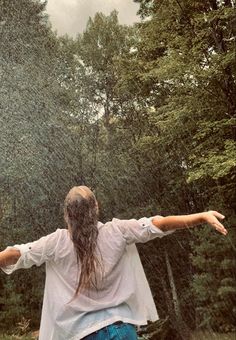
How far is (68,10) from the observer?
37719 millimetres

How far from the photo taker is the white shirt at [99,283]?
6.57 ft

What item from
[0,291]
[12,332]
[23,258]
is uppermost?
[23,258]

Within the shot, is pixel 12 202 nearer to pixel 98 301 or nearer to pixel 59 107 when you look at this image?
pixel 59 107

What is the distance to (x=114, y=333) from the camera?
1.96 meters

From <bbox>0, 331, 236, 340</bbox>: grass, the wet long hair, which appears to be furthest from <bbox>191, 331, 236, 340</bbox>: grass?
the wet long hair

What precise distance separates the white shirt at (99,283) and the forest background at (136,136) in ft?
32.9

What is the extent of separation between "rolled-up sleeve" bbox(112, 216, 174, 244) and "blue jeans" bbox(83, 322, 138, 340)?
1.09ft

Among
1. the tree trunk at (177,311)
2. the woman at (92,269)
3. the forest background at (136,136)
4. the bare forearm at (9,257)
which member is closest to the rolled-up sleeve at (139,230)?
the woman at (92,269)

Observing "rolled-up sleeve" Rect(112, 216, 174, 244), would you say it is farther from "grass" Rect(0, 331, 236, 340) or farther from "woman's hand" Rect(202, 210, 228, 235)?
"grass" Rect(0, 331, 236, 340)

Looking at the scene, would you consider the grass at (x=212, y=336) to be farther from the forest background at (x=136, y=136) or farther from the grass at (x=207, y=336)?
the forest background at (x=136, y=136)

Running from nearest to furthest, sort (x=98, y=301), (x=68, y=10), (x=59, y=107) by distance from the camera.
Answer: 1. (x=98, y=301)
2. (x=59, y=107)
3. (x=68, y=10)

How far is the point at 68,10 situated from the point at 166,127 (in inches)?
1049

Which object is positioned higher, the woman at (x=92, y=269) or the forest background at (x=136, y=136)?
the forest background at (x=136, y=136)

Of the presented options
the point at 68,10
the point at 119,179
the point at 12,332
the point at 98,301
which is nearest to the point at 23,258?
the point at 98,301
